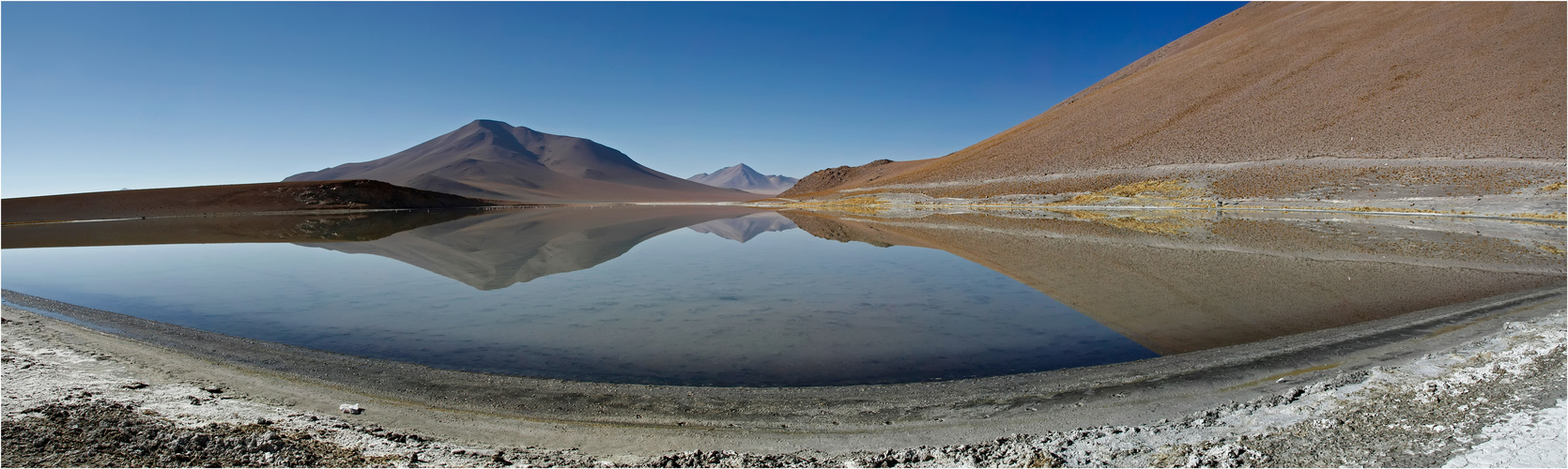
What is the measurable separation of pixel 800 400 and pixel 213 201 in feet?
212

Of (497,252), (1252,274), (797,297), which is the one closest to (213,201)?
(497,252)

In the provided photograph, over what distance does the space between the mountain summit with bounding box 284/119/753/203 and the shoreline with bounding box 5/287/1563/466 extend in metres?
107

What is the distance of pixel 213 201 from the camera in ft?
162

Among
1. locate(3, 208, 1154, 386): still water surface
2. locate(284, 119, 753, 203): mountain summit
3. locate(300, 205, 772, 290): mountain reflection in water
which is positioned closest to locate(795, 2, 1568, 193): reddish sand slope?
locate(3, 208, 1154, 386): still water surface

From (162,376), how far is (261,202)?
60.4 m

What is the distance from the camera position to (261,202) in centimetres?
5044

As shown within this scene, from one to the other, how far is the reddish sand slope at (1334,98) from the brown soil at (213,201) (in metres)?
48.8

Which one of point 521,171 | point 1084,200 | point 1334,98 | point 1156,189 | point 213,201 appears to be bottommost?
point 1084,200

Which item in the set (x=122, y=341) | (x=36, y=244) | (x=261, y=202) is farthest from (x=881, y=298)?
(x=261, y=202)

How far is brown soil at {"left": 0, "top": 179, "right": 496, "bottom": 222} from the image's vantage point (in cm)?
4119

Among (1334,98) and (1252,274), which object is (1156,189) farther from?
(1252,274)

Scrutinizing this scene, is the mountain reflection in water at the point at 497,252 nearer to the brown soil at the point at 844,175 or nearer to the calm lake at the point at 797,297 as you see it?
the calm lake at the point at 797,297

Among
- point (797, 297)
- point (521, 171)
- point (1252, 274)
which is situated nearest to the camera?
point (797, 297)

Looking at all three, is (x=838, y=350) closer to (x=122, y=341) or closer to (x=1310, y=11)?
(x=122, y=341)
